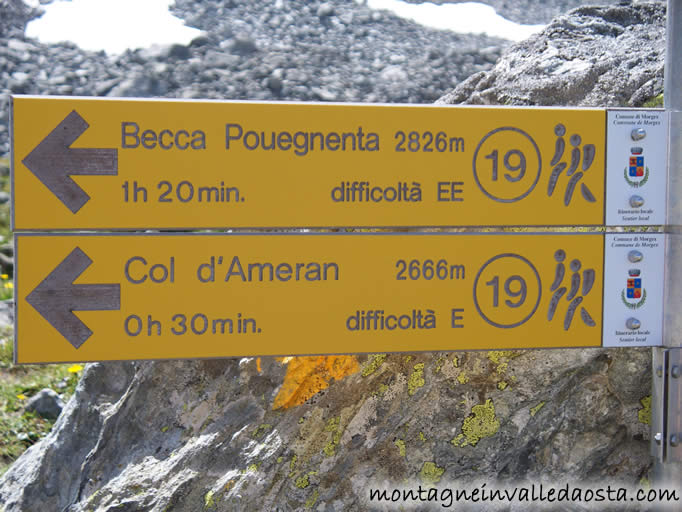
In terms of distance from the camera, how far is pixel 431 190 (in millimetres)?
2652

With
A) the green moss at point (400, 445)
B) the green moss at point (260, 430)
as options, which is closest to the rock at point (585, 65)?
the green moss at point (400, 445)

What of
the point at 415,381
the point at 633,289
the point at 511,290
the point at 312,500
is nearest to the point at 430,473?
the point at 415,381

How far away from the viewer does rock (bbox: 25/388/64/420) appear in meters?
5.17

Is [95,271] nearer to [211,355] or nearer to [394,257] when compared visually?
[211,355]

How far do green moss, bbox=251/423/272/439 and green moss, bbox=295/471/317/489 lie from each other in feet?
0.82

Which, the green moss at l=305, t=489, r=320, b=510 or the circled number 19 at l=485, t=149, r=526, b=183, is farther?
the green moss at l=305, t=489, r=320, b=510

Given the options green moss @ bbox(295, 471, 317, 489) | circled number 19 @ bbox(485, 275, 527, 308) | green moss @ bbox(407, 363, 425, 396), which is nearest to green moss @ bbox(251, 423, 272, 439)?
green moss @ bbox(295, 471, 317, 489)

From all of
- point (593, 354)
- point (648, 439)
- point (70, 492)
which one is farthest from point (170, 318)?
point (648, 439)

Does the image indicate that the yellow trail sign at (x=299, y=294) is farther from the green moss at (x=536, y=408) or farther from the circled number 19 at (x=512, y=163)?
the green moss at (x=536, y=408)

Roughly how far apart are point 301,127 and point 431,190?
1.82 feet

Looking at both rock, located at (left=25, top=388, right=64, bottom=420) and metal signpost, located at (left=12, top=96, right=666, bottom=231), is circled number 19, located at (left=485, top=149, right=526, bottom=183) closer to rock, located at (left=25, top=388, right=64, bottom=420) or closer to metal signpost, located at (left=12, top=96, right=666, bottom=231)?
metal signpost, located at (left=12, top=96, right=666, bottom=231)

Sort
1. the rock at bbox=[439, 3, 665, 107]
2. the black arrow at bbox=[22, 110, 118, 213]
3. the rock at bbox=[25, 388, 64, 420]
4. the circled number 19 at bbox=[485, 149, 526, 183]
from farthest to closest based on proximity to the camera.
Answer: the rock at bbox=[25, 388, 64, 420], the rock at bbox=[439, 3, 665, 107], the circled number 19 at bbox=[485, 149, 526, 183], the black arrow at bbox=[22, 110, 118, 213]

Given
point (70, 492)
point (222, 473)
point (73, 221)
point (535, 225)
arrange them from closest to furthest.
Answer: point (73, 221) → point (535, 225) → point (222, 473) → point (70, 492)

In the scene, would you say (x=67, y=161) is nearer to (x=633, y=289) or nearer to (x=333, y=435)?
(x=333, y=435)
